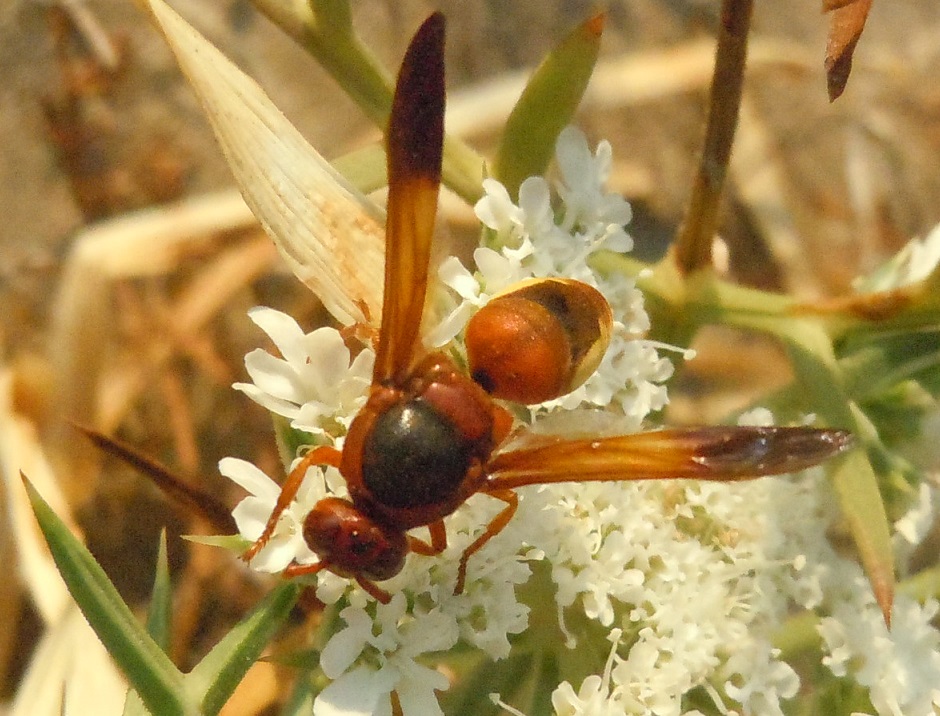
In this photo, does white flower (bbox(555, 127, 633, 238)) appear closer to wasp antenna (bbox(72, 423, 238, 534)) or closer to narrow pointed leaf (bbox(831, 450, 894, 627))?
narrow pointed leaf (bbox(831, 450, 894, 627))

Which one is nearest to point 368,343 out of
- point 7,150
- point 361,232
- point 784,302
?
point 361,232

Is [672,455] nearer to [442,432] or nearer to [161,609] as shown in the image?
[442,432]

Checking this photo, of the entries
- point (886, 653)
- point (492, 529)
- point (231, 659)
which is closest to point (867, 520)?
point (886, 653)

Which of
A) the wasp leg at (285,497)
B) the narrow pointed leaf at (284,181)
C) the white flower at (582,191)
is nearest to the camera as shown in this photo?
the wasp leg at (285,497)

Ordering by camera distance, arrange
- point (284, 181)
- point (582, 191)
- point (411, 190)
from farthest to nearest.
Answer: point (582, 191) → point (284, 181) → point (411, 190)

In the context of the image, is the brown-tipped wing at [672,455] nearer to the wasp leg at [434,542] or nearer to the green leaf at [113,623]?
the wasp leg at [434,542]

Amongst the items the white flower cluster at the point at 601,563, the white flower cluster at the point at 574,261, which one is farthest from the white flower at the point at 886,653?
the white flower cluster at the point at 574,261

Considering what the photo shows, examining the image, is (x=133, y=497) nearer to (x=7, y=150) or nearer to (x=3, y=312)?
(x=3, y=312)

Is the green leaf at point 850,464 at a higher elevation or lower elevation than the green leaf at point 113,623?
lower
